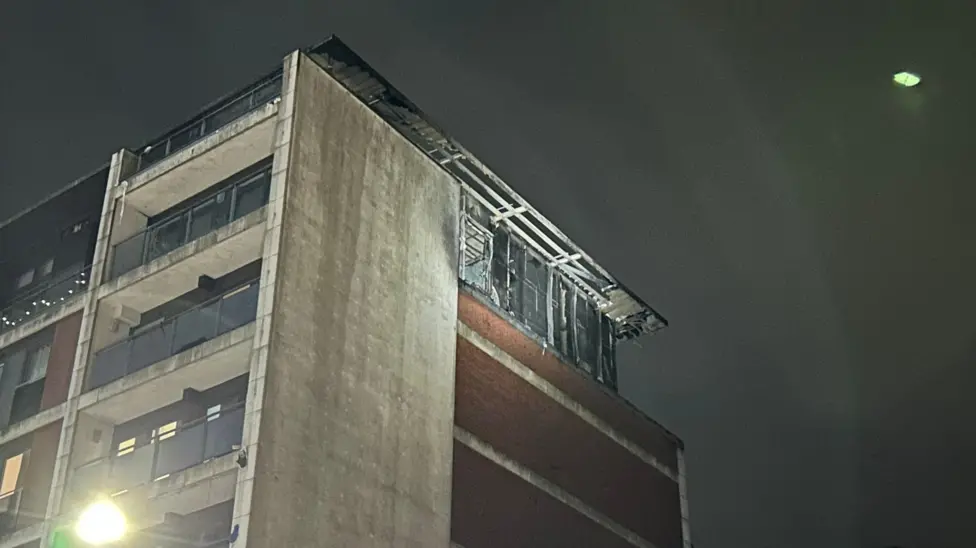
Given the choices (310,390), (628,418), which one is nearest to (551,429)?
(628,418)

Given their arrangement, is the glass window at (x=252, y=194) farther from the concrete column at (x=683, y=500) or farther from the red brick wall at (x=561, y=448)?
the concrete column at (x=683, y=500)

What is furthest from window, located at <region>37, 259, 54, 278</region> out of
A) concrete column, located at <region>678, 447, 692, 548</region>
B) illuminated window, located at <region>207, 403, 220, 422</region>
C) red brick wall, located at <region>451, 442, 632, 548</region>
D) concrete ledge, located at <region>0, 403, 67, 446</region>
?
concrete column, located at <region>678, 447, 692, 548</region>

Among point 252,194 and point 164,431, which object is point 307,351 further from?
point 252,194

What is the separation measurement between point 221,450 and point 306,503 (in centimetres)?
262

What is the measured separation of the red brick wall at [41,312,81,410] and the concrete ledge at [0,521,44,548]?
355 centimetres

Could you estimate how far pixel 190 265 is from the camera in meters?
29.8

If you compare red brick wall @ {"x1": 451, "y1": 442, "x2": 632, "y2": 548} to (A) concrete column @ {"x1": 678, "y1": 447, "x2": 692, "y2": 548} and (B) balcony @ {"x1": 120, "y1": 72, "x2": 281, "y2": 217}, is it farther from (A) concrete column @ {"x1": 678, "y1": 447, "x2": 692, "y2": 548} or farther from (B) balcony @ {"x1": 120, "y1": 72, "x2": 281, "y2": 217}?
(B) balcony @ {"x1": 120, "y1": 72, "x2": 281, "y2": 217}

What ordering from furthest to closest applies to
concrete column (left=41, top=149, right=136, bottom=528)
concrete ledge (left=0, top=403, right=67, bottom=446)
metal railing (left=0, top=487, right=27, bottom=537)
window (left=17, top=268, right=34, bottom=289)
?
1. window (left=17, top=268, right=34, bottom=289)
2. concrete ledge (left=0, top=403, right=67, bottom=446)
3. metal railing (left=0, top=487, right=27, bottom=537)
4. concrete column (left=41, top=149, right=136, bottom=528)

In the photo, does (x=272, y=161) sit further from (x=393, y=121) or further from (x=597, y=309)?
(x=597, y=309)

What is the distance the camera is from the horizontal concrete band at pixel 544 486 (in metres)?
32.1

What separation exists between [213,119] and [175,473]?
11.4 m

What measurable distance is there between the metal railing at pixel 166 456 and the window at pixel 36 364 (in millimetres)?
5711

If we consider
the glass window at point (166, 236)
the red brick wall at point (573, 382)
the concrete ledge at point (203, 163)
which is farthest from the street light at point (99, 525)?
the red brick wall at point (573, 382)

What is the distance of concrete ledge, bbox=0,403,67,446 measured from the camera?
99.2ft
